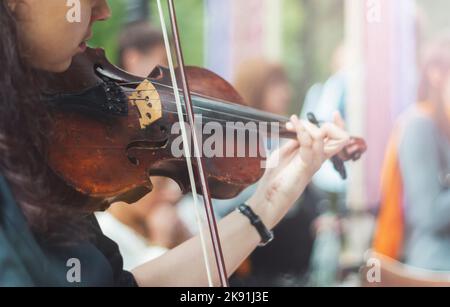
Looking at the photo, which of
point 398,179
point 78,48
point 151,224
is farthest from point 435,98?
point 78,48

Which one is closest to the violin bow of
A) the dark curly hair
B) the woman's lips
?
the woman's lips

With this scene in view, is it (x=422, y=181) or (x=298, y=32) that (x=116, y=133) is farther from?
(x=422, y=181)

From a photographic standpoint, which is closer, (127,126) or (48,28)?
(127,126)

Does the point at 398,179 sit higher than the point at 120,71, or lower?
lower

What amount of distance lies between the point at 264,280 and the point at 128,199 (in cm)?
52

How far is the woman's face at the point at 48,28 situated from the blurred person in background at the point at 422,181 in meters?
1.07

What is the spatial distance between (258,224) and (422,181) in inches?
21.6

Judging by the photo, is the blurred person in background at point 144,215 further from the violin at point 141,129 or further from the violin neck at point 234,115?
the violin neck at point 234,115

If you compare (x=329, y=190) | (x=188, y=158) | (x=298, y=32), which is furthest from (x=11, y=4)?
(x=329, y=190)

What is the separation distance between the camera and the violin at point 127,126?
6.92 ft

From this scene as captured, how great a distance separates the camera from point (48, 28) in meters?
2.27

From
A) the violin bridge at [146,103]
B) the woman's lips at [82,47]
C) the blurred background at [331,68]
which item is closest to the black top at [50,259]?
the blurred background at [331,68]

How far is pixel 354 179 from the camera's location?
2287 mm
